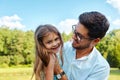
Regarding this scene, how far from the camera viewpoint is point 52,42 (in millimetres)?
3842

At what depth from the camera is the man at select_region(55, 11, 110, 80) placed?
341 centimetres

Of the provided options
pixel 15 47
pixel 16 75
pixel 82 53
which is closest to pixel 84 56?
pixel 82 53

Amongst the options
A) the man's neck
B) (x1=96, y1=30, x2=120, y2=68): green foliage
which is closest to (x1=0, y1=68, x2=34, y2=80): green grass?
(x1=96, y1=30, x2=120, y2=68): green foliage

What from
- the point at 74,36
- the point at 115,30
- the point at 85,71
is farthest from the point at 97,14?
the point at 115,30

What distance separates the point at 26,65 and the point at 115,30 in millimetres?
27111

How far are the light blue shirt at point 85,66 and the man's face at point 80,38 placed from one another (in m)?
0.10

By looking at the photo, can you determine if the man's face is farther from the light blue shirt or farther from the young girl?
the young girl

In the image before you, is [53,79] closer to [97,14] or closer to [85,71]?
[85,71]

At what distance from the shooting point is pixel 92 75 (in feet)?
11.4

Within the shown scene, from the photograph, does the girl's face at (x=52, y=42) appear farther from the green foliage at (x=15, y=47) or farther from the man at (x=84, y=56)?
the green foliage at (x=15, y=47)

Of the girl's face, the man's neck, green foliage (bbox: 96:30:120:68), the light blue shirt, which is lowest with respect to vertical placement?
green foliage (bbox: 96:30:120:68)

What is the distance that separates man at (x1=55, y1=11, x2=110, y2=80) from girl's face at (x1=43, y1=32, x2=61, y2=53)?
28cm

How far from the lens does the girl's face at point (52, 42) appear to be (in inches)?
148

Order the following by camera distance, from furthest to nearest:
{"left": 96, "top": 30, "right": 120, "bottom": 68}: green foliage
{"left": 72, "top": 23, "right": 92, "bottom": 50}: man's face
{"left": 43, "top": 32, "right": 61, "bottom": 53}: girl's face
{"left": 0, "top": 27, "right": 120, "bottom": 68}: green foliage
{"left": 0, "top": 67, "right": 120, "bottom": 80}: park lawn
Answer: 1. {"left": 0, "top": 27, "right": 120, "bottom": 68}: green foliage
2. {"left": 96, "top": 30, "right": 120, "bottom": 68}: green foliage
3. {"left": 0, "top": 67, "right": 120, "bottom": 80}: park lawn
4. {"left": 43, "top": 32, "right": 61, "bottom": 53}: girl's face
5. {"left": 72, "top": 23, "right": 92, "bottom": 50}: man's face
